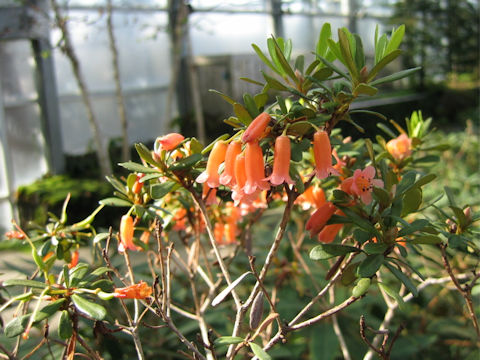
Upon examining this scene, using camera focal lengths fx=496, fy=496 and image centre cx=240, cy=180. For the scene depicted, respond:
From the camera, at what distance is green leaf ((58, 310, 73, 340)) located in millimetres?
562

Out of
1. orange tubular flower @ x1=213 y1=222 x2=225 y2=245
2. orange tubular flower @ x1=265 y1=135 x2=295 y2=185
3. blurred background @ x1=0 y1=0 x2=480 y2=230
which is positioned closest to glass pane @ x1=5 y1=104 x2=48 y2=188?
A: blurred background @ x1=0 y1=0 x2=480 y2=230

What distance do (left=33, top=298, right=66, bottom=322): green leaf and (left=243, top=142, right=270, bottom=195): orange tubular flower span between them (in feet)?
0.83

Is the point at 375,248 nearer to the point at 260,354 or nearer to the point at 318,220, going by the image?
the point at 318,220

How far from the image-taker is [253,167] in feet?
1.70

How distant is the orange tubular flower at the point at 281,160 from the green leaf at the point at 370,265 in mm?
128

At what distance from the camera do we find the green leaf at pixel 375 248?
22.0 inches

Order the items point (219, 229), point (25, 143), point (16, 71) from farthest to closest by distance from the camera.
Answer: point (25, 143)
point (16, 71)
point (219, 229)

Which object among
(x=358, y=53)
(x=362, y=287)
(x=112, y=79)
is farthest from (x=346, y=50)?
(x=112, y=79)

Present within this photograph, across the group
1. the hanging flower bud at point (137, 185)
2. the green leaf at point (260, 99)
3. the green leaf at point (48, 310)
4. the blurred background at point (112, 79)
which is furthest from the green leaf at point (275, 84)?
the blurred background at point (112, 79)

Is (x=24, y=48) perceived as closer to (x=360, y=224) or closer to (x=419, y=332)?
(x=419, y=332)

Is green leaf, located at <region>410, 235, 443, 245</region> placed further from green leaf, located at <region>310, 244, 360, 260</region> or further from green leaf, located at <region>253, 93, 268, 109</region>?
green leaf, located at <region>253, 93, 268, 109</region>

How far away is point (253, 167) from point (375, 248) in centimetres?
17

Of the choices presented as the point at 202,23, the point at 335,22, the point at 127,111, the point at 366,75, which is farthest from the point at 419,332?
the point at 335,22

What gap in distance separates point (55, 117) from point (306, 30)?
4.08 meters
